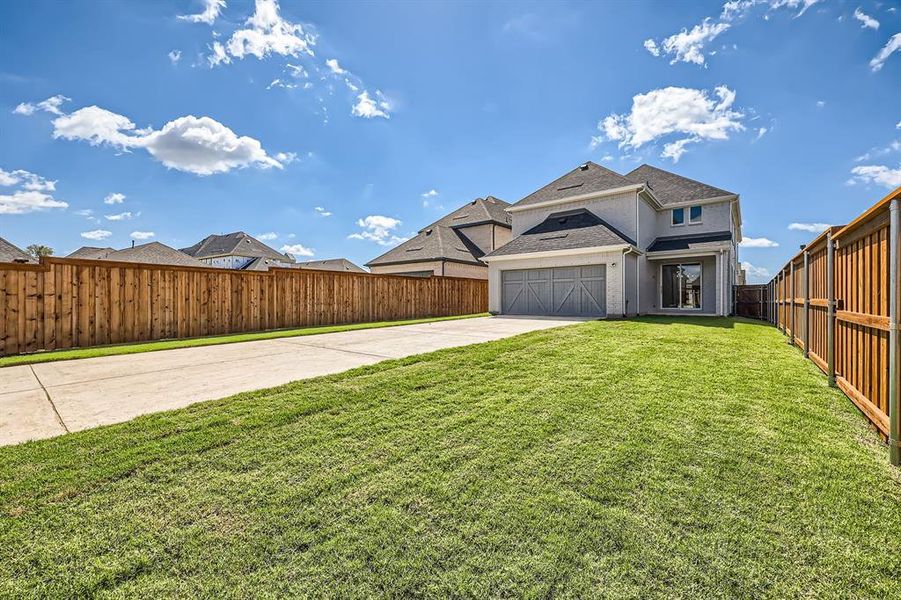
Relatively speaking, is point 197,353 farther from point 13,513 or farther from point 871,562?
point 871,562

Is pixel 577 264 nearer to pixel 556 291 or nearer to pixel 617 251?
pixel 556 291

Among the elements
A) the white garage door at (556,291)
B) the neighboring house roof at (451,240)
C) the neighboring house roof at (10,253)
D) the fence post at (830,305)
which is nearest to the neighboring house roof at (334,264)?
the neighboring house roof at (451,240)

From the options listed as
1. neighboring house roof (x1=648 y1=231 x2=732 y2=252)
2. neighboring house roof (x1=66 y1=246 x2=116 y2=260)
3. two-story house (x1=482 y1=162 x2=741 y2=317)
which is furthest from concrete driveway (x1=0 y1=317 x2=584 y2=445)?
neighboring house roof (x1=66 y1=246 x2=116 y2=260)

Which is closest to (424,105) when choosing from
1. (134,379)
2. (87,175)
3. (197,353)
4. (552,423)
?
(197,353)

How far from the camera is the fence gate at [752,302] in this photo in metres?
14.8

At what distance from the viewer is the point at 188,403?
12.0 feet

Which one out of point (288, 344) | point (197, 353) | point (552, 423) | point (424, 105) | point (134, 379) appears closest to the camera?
point (552, 423)

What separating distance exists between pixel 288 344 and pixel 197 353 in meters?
1.57

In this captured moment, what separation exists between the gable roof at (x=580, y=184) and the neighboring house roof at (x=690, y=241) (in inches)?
120

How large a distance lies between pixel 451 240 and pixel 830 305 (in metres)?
20.4

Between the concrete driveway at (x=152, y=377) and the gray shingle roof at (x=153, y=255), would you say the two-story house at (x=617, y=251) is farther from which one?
the gray shingle roof at (x=153, y=255)

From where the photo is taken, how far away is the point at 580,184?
1711cm

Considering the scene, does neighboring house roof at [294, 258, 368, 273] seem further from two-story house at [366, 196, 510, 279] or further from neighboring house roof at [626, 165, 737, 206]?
neighboring house roof at [626, 165, 737, 206]

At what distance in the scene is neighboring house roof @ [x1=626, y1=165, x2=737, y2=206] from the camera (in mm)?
16712
